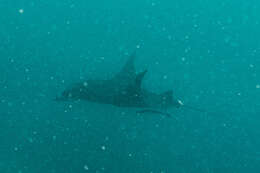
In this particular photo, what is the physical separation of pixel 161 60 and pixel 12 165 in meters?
18.3

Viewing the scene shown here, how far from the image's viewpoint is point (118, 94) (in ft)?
28.9

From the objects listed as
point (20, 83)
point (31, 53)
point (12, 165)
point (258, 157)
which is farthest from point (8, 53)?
point (258, 157)

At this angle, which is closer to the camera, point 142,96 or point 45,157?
point 142,96

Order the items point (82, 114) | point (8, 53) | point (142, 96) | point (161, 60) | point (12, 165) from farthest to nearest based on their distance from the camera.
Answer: point (161, 60) → point (8, 53) → point (82, 114) → point (12, 165) → point (142, 96)

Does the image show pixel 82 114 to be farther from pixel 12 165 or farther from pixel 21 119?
pixel 12 165

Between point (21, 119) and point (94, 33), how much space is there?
66.1 feet

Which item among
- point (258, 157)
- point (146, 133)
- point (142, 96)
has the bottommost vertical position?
point (258, 157)

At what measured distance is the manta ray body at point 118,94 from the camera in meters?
8.61

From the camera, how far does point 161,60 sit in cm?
2617

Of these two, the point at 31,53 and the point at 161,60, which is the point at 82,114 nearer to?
the point at 31,53

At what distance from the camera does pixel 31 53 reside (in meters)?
19.6

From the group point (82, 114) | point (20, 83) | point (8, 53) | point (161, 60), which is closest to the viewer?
point (82, 114)

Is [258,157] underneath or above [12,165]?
underneath

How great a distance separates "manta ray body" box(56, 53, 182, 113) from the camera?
339 inches
